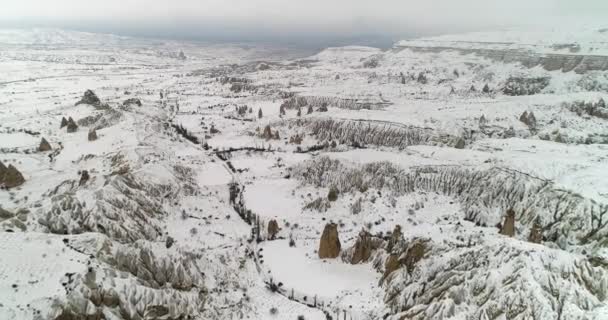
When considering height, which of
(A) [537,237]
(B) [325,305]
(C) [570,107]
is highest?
(C) [570,107]

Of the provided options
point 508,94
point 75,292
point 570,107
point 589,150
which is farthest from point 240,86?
point 75,292

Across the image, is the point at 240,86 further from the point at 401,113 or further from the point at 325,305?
the point at 325,305

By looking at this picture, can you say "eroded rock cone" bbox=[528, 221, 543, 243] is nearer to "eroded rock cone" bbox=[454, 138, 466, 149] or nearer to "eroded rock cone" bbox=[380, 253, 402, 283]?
"eroded rock cone" bbox=[380, 253, 402, 283]

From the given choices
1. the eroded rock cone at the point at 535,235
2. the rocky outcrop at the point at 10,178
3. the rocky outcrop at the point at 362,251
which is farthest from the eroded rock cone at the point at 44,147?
the eroded rock cone at the point at 535,235

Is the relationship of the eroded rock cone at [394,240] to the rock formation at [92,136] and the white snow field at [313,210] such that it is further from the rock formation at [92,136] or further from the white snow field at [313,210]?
the rock formation at [92,136]

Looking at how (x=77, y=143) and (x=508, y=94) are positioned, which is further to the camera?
(x=508, y=94)

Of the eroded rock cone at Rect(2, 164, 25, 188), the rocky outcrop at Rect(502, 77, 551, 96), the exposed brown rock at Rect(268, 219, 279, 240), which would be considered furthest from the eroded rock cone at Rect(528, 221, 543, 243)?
the rocky outcrop at Rect(502, 77, 551, 96)

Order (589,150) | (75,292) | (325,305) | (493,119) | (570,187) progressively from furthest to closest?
(493,119), (589,150), (570,187), (325,305), (75,292)
